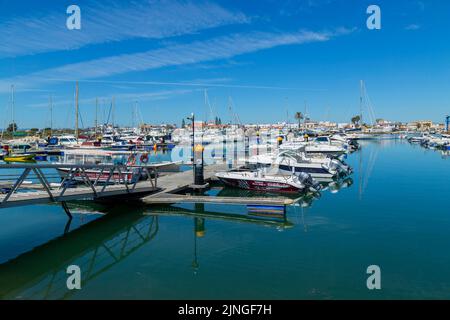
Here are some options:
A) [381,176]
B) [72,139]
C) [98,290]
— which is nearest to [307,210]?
[98,290]

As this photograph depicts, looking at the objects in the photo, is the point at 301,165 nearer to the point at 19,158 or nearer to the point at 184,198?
the point at 184,198

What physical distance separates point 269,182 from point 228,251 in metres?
14.1

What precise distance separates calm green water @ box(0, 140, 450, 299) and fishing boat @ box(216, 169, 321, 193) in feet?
10.4

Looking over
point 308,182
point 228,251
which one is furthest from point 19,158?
point 228,251

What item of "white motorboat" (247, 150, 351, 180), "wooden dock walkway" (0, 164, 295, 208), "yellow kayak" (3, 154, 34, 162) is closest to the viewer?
"wooden dock walkway" (0, 164, 295, 208)

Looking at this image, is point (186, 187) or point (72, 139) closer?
point (186, 187)

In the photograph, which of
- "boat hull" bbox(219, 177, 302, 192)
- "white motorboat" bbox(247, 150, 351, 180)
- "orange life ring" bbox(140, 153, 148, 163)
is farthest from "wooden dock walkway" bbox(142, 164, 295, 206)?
"white motorboat" bbox(247, 150, 351, 180)

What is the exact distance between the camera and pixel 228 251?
15250 millimetres

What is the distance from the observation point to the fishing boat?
2798 cm

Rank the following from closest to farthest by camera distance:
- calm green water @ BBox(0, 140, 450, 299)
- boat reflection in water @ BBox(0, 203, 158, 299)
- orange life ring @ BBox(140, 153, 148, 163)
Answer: calm green water @ BBox(0, 140, 450, 299)
boat reflection in water @ BBox(0, 203, 158, 299)
orange life ring @ BBox(140, 153, 148, 163)

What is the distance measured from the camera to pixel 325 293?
37.1 ft

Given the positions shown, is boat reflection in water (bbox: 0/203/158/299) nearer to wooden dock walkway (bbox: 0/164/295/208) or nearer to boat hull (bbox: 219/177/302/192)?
wooden dock walkway (bbox: 0/164/295/208)

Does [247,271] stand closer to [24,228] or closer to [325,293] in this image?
[325,293]
